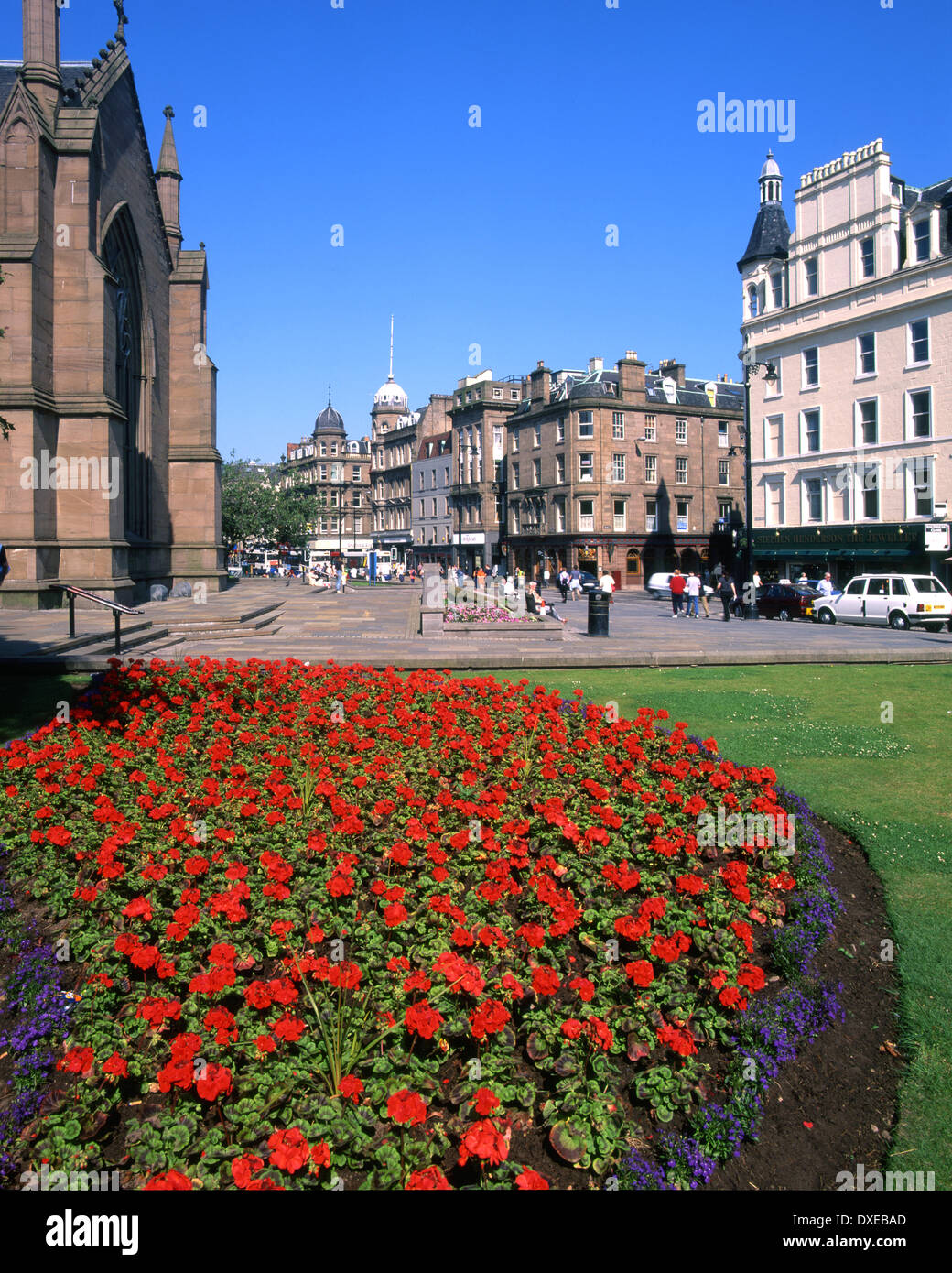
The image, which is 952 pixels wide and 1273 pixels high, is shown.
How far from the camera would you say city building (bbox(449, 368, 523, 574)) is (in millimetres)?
80875

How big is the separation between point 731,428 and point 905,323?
31.2 meters

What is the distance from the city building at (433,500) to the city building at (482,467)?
384 cm

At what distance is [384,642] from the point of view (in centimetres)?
1908

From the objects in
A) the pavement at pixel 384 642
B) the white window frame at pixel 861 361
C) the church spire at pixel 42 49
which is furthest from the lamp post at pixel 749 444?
the church spire at pixel 42 49

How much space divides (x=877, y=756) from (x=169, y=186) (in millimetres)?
34799

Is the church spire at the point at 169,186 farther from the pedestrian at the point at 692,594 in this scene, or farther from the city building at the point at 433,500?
the city building at the point at 433,500

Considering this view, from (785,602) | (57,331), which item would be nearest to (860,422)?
(785,602)

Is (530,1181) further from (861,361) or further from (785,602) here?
(861,361)

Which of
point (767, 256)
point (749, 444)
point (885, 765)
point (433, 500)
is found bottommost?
point (885, 765)

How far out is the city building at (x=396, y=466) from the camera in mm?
98500

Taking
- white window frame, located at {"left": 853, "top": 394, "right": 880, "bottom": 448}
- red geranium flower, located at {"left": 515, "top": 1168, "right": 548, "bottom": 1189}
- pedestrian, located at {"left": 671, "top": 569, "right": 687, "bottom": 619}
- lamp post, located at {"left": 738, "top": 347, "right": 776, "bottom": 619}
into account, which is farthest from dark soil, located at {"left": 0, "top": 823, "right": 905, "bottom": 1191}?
lamp post, located at {"left": 738, "top": 347, "right": 776, "bottom": 619}

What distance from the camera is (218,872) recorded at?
16.8 feet

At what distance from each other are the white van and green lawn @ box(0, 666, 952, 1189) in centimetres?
1430

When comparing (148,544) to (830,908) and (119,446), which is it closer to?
(119,446)
